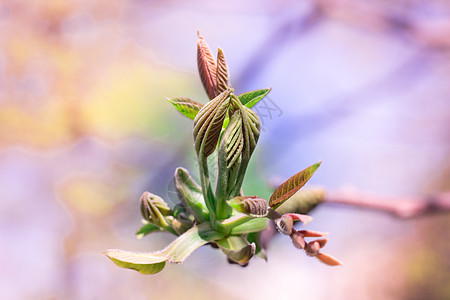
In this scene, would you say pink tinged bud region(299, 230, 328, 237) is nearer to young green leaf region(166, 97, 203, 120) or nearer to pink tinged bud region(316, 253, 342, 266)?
pink tinged bud region(316, 253, 342, 266)

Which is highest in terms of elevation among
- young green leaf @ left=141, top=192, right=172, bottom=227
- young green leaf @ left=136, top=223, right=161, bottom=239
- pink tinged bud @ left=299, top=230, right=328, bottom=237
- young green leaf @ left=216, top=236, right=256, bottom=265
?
young green leaf @ left=141, top=192, right=172, bottom=227

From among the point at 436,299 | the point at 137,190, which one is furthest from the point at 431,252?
the point at 137,190

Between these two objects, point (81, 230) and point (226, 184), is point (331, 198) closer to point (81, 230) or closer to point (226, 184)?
point (226, 184)

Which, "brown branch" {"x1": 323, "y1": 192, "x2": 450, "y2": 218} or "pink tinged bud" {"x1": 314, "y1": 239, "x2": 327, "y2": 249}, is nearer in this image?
"pink tinged bud" {"x1": 314, "y1": 239, "x2": 327, "y2": 249}

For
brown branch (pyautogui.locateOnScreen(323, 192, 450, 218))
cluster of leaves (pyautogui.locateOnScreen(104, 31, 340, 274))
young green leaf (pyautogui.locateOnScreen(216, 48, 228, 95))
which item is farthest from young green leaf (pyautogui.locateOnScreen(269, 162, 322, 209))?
brown branch (pyautogui.locateOnScreen(323, 192, 450, 218))

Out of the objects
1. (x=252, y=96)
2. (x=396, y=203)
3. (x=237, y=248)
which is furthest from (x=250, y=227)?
(x=396, y=203)

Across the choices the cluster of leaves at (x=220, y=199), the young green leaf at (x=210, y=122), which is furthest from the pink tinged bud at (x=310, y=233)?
the young green leaf at (x=210, y=122)
